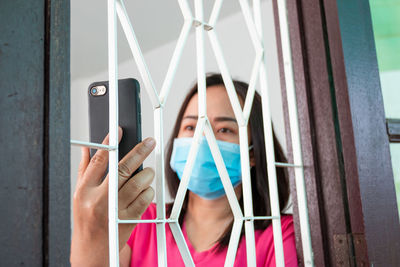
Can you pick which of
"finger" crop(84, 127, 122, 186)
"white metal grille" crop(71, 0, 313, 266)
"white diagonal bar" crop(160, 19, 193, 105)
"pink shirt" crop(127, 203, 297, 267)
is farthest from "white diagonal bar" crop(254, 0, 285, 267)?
"finger" crop(84, 127, 122, 186)

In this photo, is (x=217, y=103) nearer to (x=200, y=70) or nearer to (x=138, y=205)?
(x=200, y=70)

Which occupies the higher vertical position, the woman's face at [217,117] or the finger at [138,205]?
the woman's face at [217,117]

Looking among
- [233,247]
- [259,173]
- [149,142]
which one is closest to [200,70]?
[149,142]

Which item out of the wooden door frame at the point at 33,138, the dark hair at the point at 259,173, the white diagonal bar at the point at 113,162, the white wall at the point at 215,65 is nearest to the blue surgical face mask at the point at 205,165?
the dark hair at the point at 259,173

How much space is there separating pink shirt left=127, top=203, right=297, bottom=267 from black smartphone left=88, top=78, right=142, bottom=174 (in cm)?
45

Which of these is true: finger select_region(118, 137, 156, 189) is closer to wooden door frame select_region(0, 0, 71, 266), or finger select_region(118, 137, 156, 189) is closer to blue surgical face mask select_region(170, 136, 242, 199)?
wooden door frame select_region(0, 0, 71, 266)

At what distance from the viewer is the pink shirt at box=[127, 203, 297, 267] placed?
3.07 feet

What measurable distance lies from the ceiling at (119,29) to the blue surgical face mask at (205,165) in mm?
1179

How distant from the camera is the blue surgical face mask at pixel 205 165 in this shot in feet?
3.28

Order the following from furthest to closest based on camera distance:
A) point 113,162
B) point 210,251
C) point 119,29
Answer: point 119,29, point 210,251, point 113,162

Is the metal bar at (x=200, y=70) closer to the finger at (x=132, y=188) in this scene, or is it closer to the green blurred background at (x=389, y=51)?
the finger at (x=132, y=188)

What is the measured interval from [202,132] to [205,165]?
29 cm

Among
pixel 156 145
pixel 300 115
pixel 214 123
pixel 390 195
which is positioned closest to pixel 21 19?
pixel 156 145

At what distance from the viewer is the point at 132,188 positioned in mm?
606
